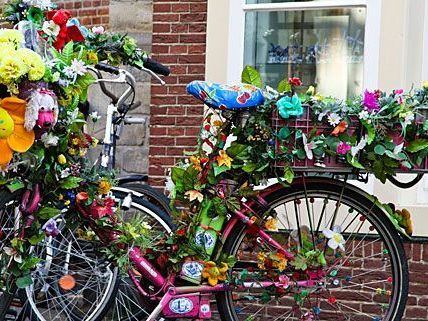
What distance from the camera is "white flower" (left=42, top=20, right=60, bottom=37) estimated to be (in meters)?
4.14

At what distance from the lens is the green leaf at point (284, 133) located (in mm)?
4238

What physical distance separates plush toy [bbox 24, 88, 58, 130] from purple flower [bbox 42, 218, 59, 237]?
0.70 metres

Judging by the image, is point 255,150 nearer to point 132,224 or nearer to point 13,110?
point 132,224

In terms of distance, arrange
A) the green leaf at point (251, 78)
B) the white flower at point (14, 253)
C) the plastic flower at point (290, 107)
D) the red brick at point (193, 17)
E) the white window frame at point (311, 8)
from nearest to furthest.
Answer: the white flower at point (14, 253), the plastic flower at point (290, 107), the green leaf at point (251, 78), the white window frame at point (311, 8), the red brick at point (193, 17)

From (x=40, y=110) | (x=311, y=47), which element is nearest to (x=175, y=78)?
(x=311, y=47)

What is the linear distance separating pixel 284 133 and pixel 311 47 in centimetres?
224

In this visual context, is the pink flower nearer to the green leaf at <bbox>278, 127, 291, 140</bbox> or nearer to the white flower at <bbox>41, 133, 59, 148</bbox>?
the green leaf at <bbox>278, 127, 291, 140</bbox>

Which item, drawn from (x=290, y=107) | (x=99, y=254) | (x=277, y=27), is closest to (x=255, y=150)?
(x=290, y=107)

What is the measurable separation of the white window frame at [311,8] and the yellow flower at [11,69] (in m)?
2.70

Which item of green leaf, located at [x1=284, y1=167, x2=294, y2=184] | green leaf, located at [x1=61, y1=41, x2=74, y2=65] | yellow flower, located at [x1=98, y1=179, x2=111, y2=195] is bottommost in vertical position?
yellow flower, located at [x1=98, y1=179, x2=111, y2=195]

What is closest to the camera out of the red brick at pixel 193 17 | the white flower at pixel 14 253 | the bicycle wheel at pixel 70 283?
the white flower at pixel 14 253

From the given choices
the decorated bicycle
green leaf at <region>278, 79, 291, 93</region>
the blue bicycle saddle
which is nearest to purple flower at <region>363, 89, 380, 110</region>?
the decorated bicycle

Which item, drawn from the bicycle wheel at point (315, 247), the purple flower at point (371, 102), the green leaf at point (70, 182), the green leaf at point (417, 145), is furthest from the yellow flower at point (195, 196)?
the green leaf at point (417, 145)

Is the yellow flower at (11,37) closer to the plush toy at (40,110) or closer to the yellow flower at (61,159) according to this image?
the plush toy at (40,110)
